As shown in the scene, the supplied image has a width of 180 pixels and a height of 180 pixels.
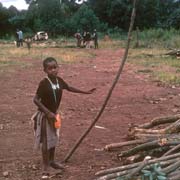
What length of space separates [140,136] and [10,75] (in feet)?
34.5

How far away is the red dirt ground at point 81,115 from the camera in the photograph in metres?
5.53

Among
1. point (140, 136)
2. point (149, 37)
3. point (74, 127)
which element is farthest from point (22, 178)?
point (149, 37)

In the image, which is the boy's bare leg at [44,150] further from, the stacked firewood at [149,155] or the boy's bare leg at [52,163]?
the stacked firewood at [149,155]

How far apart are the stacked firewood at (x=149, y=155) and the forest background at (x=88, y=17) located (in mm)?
36522

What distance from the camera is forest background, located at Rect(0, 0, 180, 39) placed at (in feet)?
149

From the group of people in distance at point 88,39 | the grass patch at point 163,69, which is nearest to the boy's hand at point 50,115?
the grass patch at point 163,69

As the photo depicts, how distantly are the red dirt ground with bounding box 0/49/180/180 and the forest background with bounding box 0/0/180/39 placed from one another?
29339mm

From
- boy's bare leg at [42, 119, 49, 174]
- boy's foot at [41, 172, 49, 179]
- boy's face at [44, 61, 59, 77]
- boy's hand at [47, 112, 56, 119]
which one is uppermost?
boy's face at [44, 61, 59, 77]

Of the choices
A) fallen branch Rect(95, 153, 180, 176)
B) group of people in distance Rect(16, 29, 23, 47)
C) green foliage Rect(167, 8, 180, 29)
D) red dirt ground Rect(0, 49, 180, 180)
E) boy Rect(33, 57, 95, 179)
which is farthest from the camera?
green foliage Rect(167, 8, 180, 29)

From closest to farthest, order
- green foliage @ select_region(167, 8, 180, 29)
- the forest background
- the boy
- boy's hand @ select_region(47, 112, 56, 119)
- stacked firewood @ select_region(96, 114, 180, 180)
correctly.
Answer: stacked firewood @ select_region(96, 114, 180, 180)
boy's hand @ select_region(47, 112, 56, 119)
the boy
the forest background
green foliage @ select_region(167, 8, 180, 29)

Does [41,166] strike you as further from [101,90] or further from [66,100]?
[101,90]

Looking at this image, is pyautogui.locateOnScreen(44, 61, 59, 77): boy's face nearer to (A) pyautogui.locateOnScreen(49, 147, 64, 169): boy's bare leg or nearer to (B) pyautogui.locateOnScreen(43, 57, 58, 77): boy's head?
(B) pyautogui.locateOnScreen(43, 57, 58, 77): boy's head

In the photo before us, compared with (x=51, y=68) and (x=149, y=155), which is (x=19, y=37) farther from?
(x=149, y=155)

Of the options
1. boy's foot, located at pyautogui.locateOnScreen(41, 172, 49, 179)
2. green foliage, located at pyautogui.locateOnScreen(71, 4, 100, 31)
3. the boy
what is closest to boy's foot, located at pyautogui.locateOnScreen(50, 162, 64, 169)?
the boy
